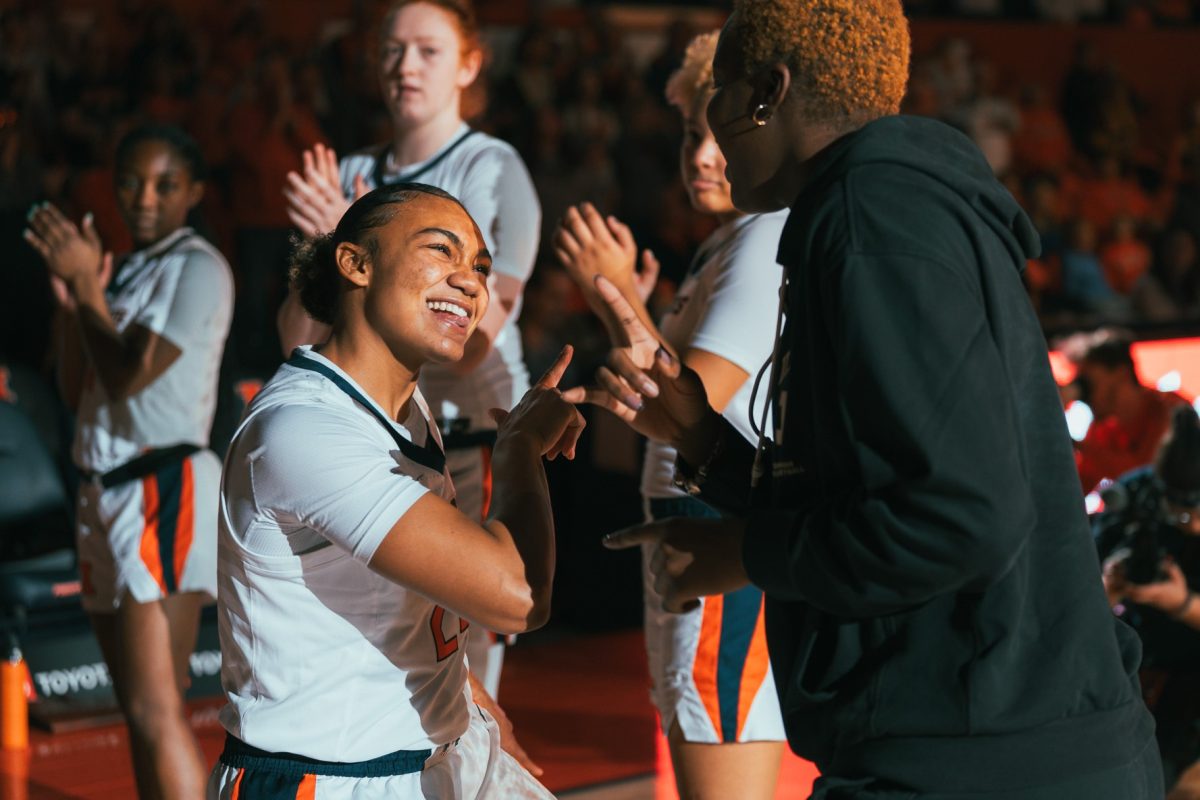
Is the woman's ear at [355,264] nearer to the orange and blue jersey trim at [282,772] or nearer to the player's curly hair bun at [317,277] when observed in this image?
the player's curly hair bun at [317,277]

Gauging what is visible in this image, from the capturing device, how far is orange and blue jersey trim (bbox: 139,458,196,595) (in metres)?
3.33

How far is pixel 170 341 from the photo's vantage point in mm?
3426

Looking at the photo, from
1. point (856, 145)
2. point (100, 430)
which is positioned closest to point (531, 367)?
Result: point (100, 430)

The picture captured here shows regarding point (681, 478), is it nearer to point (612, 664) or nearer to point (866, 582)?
point (866, 582)

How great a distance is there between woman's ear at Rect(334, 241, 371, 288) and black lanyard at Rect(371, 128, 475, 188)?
1184mm

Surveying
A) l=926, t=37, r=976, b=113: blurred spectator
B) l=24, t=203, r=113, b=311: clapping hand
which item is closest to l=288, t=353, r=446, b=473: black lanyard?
l=24, t=203, r=113, b=311: clapping hand

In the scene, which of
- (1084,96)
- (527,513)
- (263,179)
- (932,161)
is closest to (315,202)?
(527,513)

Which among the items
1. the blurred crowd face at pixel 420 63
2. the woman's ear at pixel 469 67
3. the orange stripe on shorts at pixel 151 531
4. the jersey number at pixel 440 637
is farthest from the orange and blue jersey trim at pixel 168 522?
the jersey number at pixel 440 637

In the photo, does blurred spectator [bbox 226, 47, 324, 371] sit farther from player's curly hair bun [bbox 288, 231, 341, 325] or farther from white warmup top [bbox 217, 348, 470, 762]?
white warmup top [bbox 217, 348, 470, 762]

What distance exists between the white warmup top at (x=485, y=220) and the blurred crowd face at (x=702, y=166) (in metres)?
0.46

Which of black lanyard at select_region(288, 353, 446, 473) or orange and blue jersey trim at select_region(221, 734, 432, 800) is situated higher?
black lanyard at select_region(288, 353, 446, 473)

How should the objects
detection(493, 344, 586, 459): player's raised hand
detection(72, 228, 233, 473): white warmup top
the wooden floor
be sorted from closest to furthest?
detection(493, 344, 586, 459): player's raised hand
detection(72, 228, 233, 473): white warmup top
the wooden floor

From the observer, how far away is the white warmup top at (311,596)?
5.93 ft

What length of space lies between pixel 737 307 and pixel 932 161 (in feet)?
3.81
